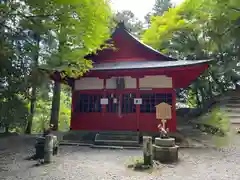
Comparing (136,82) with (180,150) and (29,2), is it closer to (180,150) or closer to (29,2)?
(180,150)

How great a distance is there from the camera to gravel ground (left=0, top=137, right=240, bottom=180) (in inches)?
193

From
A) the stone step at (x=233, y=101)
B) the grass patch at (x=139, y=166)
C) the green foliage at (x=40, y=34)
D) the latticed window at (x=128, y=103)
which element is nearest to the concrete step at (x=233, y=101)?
the stone step at (x=233, y=101)

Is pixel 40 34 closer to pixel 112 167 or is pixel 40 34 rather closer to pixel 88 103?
pixel 112 167

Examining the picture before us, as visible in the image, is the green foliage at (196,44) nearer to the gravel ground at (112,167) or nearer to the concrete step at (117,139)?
the concrete step at (117,139)

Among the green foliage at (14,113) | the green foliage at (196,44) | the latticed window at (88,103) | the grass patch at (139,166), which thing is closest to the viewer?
the grass patch at (139,166)

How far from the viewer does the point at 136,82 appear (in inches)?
435

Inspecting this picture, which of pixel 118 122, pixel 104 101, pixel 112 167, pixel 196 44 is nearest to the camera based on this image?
pixel 112 167

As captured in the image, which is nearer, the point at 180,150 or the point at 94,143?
the point at 180,150

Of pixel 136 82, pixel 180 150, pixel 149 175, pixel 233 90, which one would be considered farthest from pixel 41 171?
pixel 233 90

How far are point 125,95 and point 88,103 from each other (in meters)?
2.17

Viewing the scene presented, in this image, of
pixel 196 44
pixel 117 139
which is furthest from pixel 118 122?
pixel 196 44

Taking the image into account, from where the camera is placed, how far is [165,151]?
6.50 metres

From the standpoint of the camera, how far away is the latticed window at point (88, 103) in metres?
11.3

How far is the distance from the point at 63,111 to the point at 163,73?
15.4 metres
